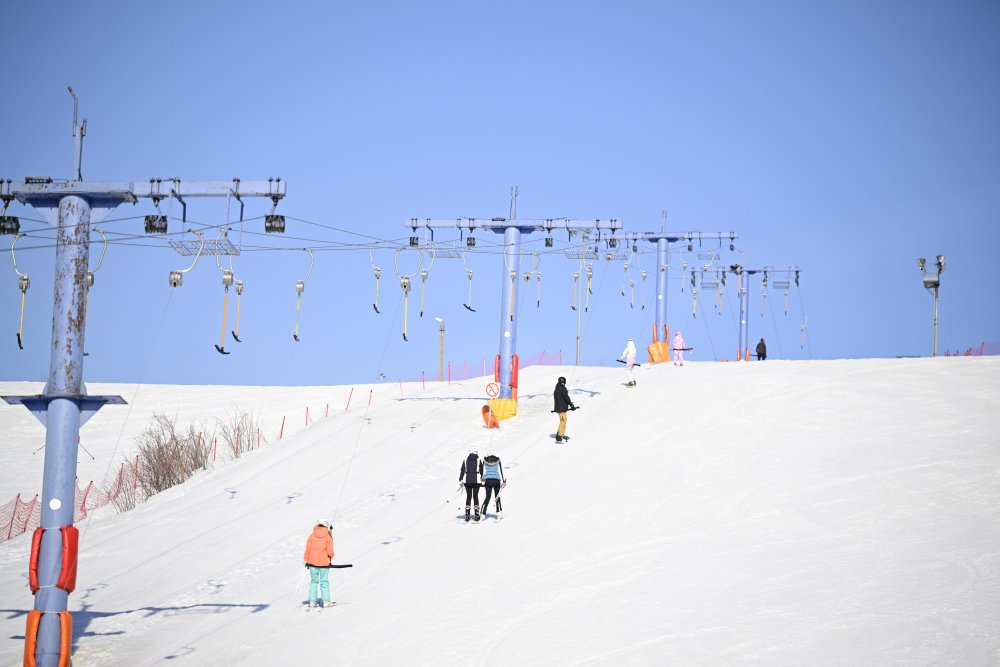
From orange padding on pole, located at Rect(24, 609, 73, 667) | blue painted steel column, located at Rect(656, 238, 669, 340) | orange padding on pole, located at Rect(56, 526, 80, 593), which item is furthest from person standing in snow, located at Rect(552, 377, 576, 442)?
blue painted steel column, located at Rect(656, 238, 669, 340)

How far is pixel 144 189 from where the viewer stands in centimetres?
1714

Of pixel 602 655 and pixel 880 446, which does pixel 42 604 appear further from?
pixel 880 446

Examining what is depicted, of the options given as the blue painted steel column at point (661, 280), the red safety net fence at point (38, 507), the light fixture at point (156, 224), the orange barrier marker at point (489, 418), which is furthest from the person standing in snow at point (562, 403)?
the blue painted steel column at point (661, 280)

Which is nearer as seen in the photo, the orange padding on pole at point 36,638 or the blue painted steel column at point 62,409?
the orange padding on pole at point 36,638

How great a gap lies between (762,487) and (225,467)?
18136 mm

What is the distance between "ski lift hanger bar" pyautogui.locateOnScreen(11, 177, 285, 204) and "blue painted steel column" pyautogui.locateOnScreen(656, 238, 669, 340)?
30548mm

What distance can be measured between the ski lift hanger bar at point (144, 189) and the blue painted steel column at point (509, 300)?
16.1 m

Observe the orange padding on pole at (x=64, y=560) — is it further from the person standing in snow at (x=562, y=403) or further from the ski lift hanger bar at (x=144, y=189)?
the person standing in snow at (x=562, y=403)

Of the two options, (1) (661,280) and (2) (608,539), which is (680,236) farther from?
(2) (608,539)

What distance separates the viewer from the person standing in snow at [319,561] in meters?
17.3

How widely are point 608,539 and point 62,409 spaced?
10.5m

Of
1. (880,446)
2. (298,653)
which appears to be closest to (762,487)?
(880,446)

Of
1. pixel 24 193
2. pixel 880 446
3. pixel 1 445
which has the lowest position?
pixel 1 445

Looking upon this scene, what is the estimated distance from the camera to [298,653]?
14.8m
